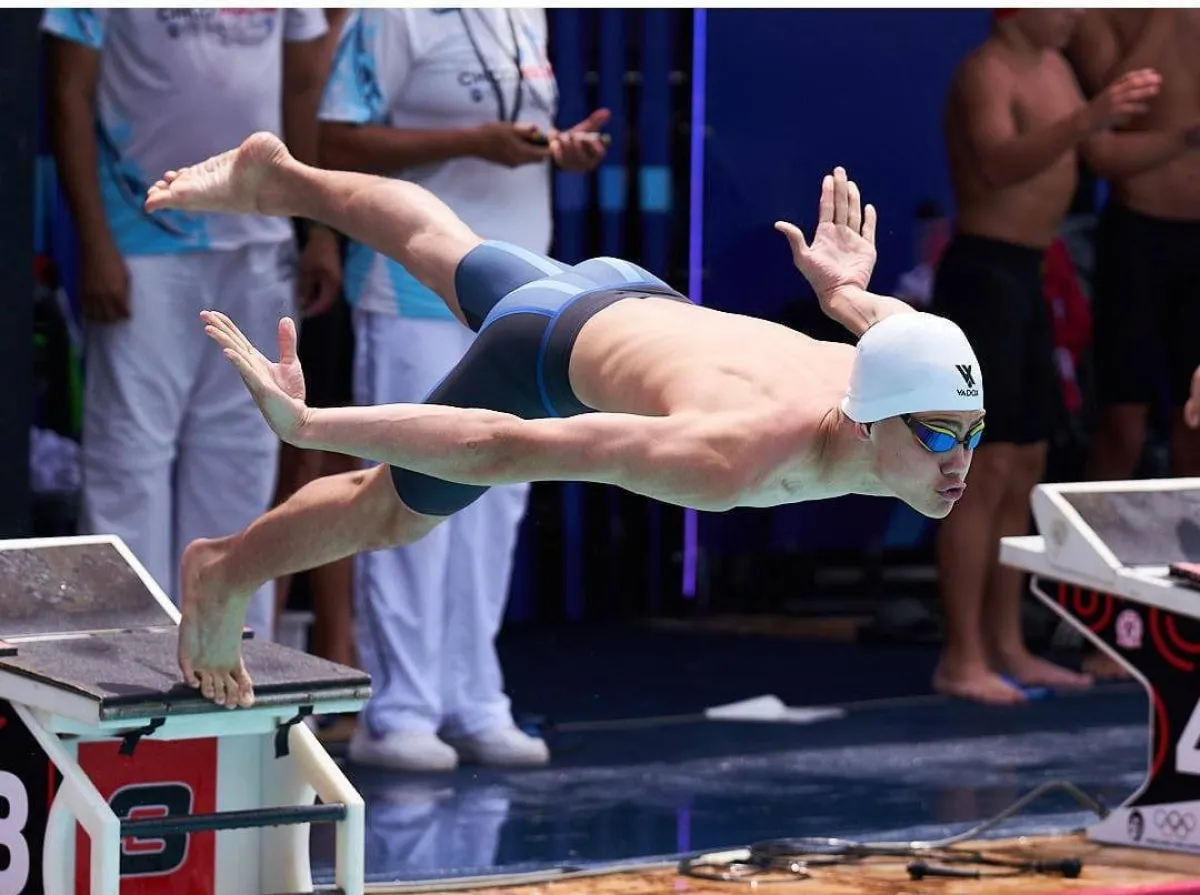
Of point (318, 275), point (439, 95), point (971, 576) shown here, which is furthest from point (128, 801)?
point (971, 576)

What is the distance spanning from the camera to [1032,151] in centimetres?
825

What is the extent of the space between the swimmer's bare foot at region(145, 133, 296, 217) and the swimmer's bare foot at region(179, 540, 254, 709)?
2.89 feet

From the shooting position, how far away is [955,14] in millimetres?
9039

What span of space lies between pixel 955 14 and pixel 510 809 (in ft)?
12.2

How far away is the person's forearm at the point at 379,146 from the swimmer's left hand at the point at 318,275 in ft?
0.76

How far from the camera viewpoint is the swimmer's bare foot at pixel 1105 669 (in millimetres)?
8969

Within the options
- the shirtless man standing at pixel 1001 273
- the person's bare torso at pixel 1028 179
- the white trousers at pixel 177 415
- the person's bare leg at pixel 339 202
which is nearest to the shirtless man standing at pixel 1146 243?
the shirtless man standing at pixel 1001 273

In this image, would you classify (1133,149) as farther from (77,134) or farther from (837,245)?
(77,134)

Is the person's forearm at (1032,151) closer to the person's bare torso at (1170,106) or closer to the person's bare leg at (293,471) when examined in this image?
the person's bare torso at (1170,106)

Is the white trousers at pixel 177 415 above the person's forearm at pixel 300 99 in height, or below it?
below

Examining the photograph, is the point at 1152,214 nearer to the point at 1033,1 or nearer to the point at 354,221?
the point at 1033,1

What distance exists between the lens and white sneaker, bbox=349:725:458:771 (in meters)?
7.30

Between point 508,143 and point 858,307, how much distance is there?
7.78ft

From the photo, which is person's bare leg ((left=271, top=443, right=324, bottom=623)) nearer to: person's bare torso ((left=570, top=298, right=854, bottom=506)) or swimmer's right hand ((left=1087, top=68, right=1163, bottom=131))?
person's bare torso ((left=570, top=298, right=854, bottom=506))
